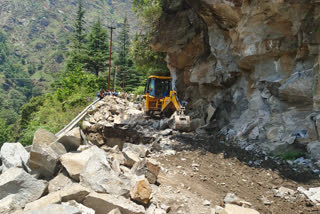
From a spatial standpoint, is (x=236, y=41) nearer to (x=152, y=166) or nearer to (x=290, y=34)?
(x=290, y=34)

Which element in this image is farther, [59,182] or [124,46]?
[124,46]

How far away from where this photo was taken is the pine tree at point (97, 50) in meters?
36.7

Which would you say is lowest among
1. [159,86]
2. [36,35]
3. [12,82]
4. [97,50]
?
[159,86]

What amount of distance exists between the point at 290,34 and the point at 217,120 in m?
5.23

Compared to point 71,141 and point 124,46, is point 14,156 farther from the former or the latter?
point 124,46

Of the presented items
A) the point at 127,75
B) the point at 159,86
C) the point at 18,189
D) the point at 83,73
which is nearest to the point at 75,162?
the point at 18,189

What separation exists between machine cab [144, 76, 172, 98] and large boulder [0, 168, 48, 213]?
461 inches

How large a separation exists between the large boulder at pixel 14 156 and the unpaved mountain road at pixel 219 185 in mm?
2352

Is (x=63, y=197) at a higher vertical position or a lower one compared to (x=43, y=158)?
lower

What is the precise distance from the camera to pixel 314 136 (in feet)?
20.9

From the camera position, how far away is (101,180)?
11.2 feet

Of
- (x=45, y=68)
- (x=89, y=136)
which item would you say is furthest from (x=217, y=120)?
(x=45, y=68)

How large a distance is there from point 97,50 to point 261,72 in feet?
107

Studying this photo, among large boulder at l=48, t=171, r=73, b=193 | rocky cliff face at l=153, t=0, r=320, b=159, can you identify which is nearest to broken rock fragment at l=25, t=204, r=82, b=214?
large boulder at l=48, t=171, r=73, b=193
